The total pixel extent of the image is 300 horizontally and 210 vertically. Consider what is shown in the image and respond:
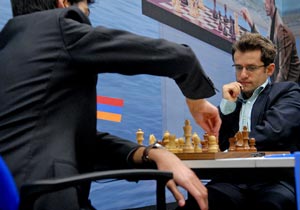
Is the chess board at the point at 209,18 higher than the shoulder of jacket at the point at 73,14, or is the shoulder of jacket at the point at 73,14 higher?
the chess board at the point at 209,18

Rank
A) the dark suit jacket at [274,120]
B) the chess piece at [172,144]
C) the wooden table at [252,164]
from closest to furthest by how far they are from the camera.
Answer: the wooden table at [252,164] < the chess piece at [172,144] < the dark suit jacket at [274,120]

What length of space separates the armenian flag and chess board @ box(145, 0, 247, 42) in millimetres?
1112

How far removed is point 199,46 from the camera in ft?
15.6

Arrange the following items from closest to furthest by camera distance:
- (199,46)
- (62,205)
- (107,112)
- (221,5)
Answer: (62,205) < (107,112) < (199,46) < (221,5)

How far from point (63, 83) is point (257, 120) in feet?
5.12

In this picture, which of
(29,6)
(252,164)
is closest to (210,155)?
(252,164)

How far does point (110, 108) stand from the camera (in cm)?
353

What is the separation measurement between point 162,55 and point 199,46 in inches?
146

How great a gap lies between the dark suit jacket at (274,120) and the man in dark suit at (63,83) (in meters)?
1.22

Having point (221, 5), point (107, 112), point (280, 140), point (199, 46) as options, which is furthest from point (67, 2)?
point (221, 5)

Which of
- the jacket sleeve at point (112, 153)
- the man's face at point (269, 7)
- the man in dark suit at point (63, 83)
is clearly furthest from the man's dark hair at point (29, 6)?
the man's face at point (269, 7)

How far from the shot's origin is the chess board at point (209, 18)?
4.38 metres

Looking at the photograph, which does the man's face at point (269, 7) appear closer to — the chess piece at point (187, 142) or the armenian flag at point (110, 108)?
the armenian flag at point (110, 108)

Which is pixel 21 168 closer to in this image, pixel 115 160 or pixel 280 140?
pixel 115 160
